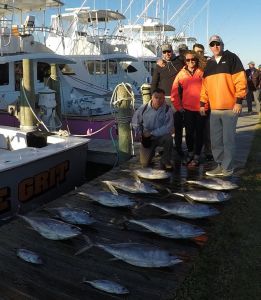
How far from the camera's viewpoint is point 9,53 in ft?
38.9

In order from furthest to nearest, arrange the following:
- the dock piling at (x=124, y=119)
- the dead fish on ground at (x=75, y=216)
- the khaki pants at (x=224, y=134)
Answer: the dock piling at (x=124, y=119)
the khaki pants at (x=224, y=134)
the dead fish on ground at (x=75, y=216)

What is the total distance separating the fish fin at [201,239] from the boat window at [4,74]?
9002mm

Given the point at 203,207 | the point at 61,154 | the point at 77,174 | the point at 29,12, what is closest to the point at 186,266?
the point at 203,207

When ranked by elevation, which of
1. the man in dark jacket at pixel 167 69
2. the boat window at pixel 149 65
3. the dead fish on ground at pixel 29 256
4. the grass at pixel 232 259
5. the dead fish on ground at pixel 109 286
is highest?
the boat window at pixel 149 65

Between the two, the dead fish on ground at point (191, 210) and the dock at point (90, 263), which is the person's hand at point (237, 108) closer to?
the dock at point (90, 263)

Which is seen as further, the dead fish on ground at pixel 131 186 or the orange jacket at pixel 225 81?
the orange jacket at pixel 225 81

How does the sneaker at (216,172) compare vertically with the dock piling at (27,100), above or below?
below

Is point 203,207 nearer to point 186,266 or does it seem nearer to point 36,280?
point 186,266

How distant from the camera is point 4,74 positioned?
11.5 metres

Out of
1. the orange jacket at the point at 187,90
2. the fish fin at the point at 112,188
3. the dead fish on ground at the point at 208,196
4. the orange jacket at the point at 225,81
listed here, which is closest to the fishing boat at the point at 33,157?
the fish fin at the point at 112,188

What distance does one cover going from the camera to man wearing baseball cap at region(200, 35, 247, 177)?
5293mm

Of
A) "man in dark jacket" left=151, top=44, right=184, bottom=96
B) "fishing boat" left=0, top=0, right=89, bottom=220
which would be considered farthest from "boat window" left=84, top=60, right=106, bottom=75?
"man in dark jacket" left=151, top=44, right=184, bottom=96

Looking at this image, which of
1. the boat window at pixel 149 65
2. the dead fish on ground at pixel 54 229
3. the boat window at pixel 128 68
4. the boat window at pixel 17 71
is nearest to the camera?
the dead fish on ground at pixel 54 229

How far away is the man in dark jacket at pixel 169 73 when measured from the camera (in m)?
6.66
